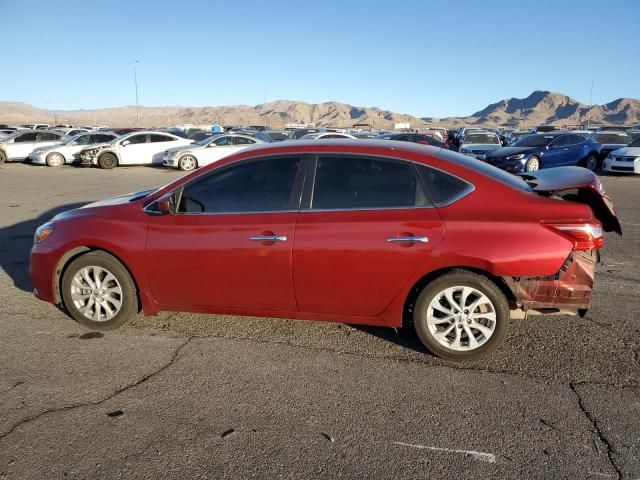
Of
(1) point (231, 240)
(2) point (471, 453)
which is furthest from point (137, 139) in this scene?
(2) point (471, 453)

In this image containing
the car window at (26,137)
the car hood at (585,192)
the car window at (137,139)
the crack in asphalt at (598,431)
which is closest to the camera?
the crack in asphalt at (598,431)

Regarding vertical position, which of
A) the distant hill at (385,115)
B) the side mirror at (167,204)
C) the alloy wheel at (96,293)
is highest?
the distant hill at (385,115)

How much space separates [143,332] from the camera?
4.42 m

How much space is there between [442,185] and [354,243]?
808 millimetres

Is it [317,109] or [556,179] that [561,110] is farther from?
[556,179]

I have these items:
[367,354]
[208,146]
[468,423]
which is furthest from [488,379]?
[208,146]

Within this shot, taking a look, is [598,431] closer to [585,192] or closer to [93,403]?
[585,192]

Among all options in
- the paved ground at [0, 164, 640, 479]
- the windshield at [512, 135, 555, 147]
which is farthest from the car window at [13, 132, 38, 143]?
the paved ground at [0, 164, 640, 479]

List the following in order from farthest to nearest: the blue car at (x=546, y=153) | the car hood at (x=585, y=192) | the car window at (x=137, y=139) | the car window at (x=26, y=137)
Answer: the car window at (x=26, y=137) → the car window at (x=137, y=139) → the blue car at (x=546, y=153) → the car hood at (x=585, y=192)

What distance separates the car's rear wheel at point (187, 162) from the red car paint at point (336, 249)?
15.8m

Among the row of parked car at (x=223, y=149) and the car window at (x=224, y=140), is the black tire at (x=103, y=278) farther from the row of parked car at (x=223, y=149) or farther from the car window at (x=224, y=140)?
the car window at (x=224, y=140)

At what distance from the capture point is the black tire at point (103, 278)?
432 centimetres

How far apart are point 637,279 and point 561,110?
180478 millimetres

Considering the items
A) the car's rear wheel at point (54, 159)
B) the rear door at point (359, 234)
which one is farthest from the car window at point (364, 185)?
the car's rear wheel at point (54, 159)
